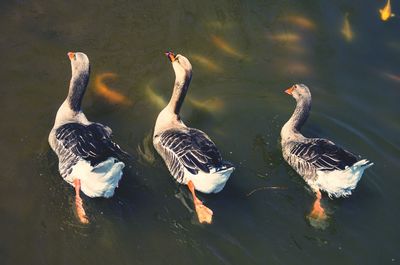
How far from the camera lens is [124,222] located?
7.44 meters

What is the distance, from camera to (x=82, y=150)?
25.0 ft

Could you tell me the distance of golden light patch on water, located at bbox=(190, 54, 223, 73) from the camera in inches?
402

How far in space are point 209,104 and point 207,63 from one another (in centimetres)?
110

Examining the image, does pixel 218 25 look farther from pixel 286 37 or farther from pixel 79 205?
pixel 79 205

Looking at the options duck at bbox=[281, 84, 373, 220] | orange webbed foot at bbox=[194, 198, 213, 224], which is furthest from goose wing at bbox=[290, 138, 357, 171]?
orange webbed foot at bbox=[194, 198, 213, 224]

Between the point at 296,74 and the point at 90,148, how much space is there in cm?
450

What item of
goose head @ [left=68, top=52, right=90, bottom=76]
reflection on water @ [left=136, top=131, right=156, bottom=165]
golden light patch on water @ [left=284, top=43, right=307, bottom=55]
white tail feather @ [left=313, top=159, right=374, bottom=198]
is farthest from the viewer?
golden light patch on water @ [left=284, top=43, right=307, bottom=55]

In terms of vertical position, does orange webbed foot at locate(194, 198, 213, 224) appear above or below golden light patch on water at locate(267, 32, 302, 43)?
below

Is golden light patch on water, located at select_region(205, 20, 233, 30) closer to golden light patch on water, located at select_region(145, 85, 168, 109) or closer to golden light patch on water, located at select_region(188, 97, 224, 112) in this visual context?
golden light patch on water, located at select_region(188, 97, 224, 112)

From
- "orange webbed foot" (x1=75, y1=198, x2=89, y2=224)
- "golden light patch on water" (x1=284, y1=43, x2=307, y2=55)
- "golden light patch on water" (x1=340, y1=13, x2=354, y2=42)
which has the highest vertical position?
"golden light patch on water" (x1=340, y1=13, x2=354, y2=42)

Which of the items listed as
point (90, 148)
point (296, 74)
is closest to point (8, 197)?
point (90, 148)

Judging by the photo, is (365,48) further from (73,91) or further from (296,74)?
(73,91)

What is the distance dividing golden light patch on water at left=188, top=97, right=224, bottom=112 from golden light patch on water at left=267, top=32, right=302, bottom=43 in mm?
2221

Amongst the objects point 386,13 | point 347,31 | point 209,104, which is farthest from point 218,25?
point 386,13
